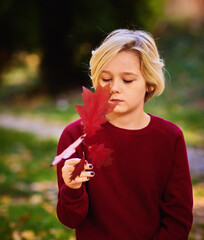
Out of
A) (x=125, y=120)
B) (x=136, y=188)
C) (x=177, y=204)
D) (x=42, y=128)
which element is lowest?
(x=177, y=204)

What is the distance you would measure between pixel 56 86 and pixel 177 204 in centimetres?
1221

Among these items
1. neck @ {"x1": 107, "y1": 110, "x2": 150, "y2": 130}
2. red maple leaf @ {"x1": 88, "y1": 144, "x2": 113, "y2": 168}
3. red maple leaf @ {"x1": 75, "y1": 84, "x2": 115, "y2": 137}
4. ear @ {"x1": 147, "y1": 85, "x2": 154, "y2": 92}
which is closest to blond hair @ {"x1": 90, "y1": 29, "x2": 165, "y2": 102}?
ear @ {"x1": 147, "y1": 85, "x2": 154, "y2": 92}

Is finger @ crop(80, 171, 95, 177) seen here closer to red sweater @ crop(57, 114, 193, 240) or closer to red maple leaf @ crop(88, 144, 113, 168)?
red maple leaf @ crop(88, 144, 113, 168)

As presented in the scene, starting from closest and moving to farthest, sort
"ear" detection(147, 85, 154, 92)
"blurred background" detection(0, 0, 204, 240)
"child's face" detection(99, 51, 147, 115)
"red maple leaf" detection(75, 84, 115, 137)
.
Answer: "red maple leaf" detection(75, 84, 115, 137), "child's face" detection(99, 51, 147, 115), "ear" detection(147, 85, 154, 92), "blurred background" detection(0, 0, 204, 240)

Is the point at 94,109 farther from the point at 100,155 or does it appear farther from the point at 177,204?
the point at 177,204

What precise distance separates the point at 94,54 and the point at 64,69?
39.2ft

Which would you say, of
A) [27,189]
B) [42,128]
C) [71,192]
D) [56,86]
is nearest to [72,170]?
[71,192]

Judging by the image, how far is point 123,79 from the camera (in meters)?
1.72

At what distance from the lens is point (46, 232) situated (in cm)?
325

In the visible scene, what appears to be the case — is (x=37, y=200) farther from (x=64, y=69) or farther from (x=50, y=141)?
(x=64, y=69)

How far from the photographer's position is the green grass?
129 inches

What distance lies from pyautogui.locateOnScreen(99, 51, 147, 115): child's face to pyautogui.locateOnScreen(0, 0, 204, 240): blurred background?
1902 mm

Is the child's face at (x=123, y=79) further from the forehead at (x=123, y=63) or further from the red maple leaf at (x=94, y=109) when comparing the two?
the red maple leaf at (x=94, y=109)

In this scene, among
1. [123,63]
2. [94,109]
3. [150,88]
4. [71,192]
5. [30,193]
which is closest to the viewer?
[94,109]
